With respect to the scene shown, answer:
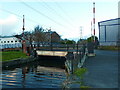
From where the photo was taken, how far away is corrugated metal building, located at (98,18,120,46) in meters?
29.7

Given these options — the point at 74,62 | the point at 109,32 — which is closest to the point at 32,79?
the point at 74,62

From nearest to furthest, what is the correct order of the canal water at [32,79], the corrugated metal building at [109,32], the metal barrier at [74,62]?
the canal water at [32,79], the metal barrier at [74,62], the corrugated metal building at [109,32]

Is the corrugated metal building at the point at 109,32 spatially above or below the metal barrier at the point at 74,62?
above

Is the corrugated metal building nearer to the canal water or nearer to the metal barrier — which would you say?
the metal barrier

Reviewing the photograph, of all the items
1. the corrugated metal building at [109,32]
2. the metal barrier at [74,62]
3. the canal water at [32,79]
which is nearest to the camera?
the canal water at [32,79]

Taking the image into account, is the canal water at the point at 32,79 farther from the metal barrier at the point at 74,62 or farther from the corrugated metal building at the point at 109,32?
the corrugated metal building at the point at 109,32

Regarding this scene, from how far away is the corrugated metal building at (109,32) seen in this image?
29.7 m

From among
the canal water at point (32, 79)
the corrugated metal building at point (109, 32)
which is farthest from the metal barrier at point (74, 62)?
the corrugated metal building at point (109, 32)

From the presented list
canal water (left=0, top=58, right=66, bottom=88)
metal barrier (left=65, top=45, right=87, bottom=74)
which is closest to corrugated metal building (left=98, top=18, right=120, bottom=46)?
metal barrier (left=65, top=45, right=87, bottom=74)

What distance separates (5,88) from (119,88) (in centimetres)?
685

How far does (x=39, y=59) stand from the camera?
2869 cm

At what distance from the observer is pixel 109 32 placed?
30.7 meters

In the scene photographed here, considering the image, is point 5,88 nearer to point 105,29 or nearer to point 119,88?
point 119,88

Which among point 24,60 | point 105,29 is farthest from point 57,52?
point 105,29
